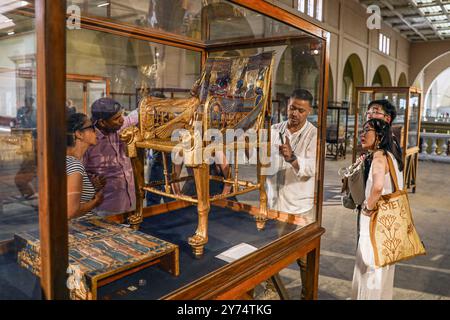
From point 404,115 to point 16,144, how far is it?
6.14 m

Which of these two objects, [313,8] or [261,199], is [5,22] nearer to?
[261,199]

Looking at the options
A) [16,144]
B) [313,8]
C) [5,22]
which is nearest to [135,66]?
[5,22]

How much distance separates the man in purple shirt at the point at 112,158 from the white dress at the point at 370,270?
1315 millimetres

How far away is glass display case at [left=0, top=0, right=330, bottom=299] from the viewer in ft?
3.02

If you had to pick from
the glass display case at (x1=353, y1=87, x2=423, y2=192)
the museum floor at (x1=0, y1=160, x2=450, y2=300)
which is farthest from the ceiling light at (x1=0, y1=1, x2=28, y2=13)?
the glass display case at (x1=353, y1=87, x2=423, y2=192)

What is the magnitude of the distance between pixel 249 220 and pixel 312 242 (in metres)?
0.33

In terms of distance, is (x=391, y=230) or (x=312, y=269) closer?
(x=312, y=269)

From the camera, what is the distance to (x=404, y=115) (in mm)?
6301

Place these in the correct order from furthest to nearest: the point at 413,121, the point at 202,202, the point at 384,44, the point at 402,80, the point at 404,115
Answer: the point at 402,80 < the point at 384,44 < the point at 413,121 < the point at 404,115 < the point at 202,202

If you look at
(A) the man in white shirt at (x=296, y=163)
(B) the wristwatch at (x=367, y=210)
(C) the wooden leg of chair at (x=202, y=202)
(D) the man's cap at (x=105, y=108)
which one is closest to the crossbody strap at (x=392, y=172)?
(B) the wristwatch at (x=367, y=210)

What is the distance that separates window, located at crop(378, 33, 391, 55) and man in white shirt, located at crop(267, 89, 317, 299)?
1682 cm

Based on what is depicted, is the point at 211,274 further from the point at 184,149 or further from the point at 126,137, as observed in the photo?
the point at 126,137

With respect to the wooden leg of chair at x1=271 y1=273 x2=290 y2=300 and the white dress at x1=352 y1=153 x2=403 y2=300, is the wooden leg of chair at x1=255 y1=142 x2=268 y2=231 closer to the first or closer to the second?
the wooden leg of chair at x1=271 y1=273 x2=290 y2=300

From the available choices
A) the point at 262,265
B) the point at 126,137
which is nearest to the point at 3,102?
the point at 126,137
